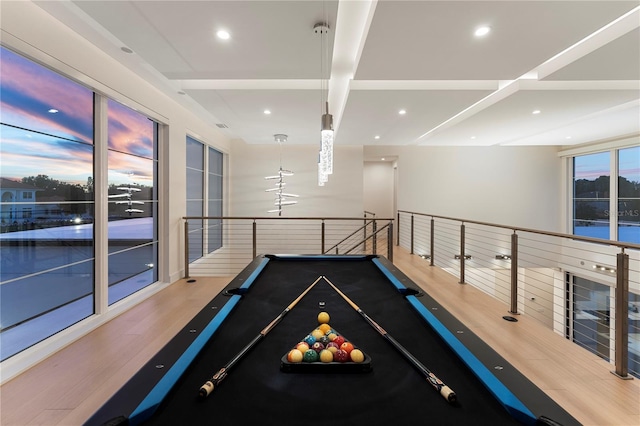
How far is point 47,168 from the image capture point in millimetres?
2701

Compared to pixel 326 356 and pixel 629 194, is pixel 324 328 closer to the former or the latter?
pixel 326 356

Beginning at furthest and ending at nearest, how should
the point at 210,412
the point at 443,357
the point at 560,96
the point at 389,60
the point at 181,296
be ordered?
1. the point at 560,96
2. the point at 181,296
3. the point at 389,60
4. the point at 443,357
5. the point at 210,412

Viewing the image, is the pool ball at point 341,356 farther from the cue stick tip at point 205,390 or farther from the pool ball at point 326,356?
the cue stick tip at point 205,390

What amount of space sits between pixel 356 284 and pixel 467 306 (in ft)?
6.01

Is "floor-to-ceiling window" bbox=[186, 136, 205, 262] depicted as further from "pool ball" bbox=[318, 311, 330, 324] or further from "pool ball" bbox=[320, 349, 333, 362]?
"pool ball" bbox=[320, 349, 333, 362]

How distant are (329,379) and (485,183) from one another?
8.68 metres

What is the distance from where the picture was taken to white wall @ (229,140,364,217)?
25.3 feet

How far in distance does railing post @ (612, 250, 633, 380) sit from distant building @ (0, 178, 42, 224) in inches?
183

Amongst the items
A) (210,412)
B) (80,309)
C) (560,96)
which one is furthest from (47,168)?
(560,96)

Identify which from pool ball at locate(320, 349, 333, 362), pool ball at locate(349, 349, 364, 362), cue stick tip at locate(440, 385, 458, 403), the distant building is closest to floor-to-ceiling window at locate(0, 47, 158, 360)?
the distant building

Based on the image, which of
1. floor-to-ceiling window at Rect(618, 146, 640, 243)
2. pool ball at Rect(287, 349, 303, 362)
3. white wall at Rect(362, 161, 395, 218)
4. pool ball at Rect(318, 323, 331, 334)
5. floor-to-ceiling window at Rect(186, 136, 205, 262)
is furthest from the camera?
white wall at Rect(362, 161, 395, 218)

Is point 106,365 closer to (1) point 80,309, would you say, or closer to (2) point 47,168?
(1) point 80,309

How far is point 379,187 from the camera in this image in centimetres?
1030

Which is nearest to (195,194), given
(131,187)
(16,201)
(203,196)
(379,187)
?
(203,196)
